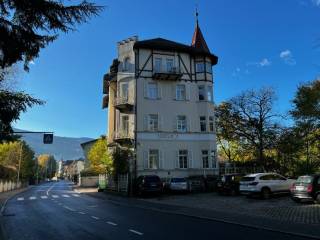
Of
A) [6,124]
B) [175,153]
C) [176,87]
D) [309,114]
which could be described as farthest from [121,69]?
[6,124]

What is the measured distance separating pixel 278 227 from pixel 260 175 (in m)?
12.7

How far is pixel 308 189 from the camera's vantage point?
2094cm

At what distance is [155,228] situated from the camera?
523 inches

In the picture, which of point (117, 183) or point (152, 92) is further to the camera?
point (152, 92)

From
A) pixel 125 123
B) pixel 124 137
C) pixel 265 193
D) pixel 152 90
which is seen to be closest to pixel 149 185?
pixel 124 137

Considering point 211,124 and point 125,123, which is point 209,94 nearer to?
point 211,124

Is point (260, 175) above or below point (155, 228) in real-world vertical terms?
above

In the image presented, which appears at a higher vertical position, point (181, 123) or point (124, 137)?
point (181, 123)

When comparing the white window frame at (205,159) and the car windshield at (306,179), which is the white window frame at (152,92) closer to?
the white window frame at (205,159)

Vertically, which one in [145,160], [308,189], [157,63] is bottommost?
[308,189]

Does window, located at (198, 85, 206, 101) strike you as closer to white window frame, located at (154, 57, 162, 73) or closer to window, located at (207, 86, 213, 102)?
window, located at (207, 86, 213, 102)

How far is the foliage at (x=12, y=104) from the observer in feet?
25.9

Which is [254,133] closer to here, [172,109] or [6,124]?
[172,109]

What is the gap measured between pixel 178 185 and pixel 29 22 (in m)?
28.4
